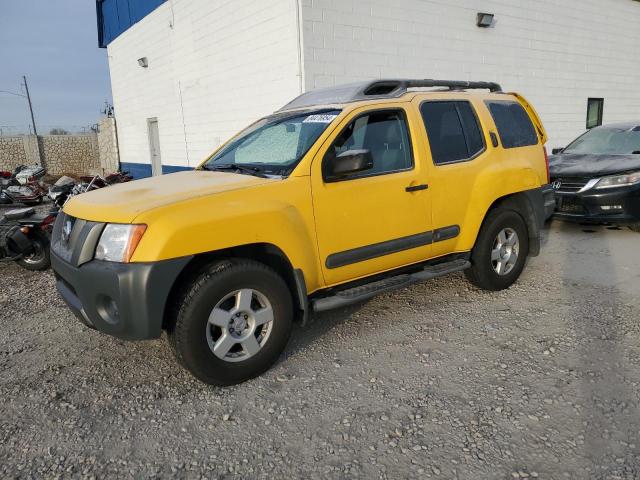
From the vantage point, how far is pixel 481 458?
2406 mm

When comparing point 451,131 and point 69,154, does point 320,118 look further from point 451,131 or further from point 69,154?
point 69,154

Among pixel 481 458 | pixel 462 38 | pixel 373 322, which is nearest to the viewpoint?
pixel 481 458

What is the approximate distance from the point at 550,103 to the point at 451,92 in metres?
9.40

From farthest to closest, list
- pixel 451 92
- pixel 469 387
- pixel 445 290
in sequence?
pixel 445 290
pixel 451 92
pixel 469 387

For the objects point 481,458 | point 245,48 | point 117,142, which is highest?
point 245,48

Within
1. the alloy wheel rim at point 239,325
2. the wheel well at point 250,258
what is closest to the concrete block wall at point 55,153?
the wheel well at point 250,258

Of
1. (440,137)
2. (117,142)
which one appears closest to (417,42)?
(440,137)

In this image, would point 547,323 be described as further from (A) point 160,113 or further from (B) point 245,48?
(A) point 160,113

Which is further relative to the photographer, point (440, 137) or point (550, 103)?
point (550, 103)

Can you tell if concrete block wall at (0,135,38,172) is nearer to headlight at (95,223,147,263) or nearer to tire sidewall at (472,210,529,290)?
headlight at (95,223,147,263)

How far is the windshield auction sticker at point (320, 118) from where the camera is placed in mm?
3586

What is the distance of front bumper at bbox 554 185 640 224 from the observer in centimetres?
635

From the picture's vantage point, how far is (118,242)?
110 inches

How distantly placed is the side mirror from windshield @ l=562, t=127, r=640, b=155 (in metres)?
5.85
